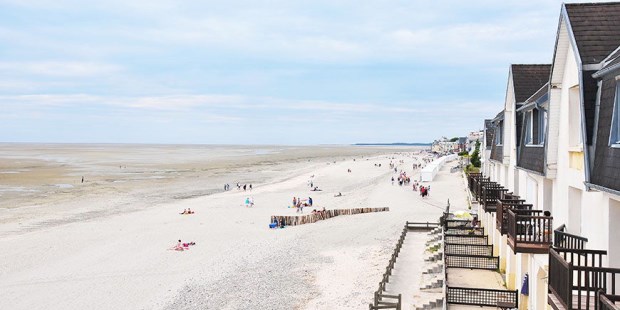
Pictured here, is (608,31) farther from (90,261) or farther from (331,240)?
(90,261)

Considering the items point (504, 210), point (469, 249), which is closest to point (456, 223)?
point (469, 249)

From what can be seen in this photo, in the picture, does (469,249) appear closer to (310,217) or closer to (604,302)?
(310,217)

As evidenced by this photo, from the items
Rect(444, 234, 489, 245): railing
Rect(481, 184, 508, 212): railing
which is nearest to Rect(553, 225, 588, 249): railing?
Rect(481, 184, 508, 212): railing

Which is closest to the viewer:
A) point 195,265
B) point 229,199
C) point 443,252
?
point 443,252

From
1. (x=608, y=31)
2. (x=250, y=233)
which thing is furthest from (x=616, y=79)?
(x=250, y=233)

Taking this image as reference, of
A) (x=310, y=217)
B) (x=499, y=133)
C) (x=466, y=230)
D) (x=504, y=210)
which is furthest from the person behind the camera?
(x=310, y=217)

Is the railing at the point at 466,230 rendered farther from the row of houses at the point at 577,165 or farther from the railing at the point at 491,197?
the row of houses at the point at 577,165

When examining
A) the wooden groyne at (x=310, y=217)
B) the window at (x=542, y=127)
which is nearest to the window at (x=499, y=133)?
the window at (x=542, y=127)
